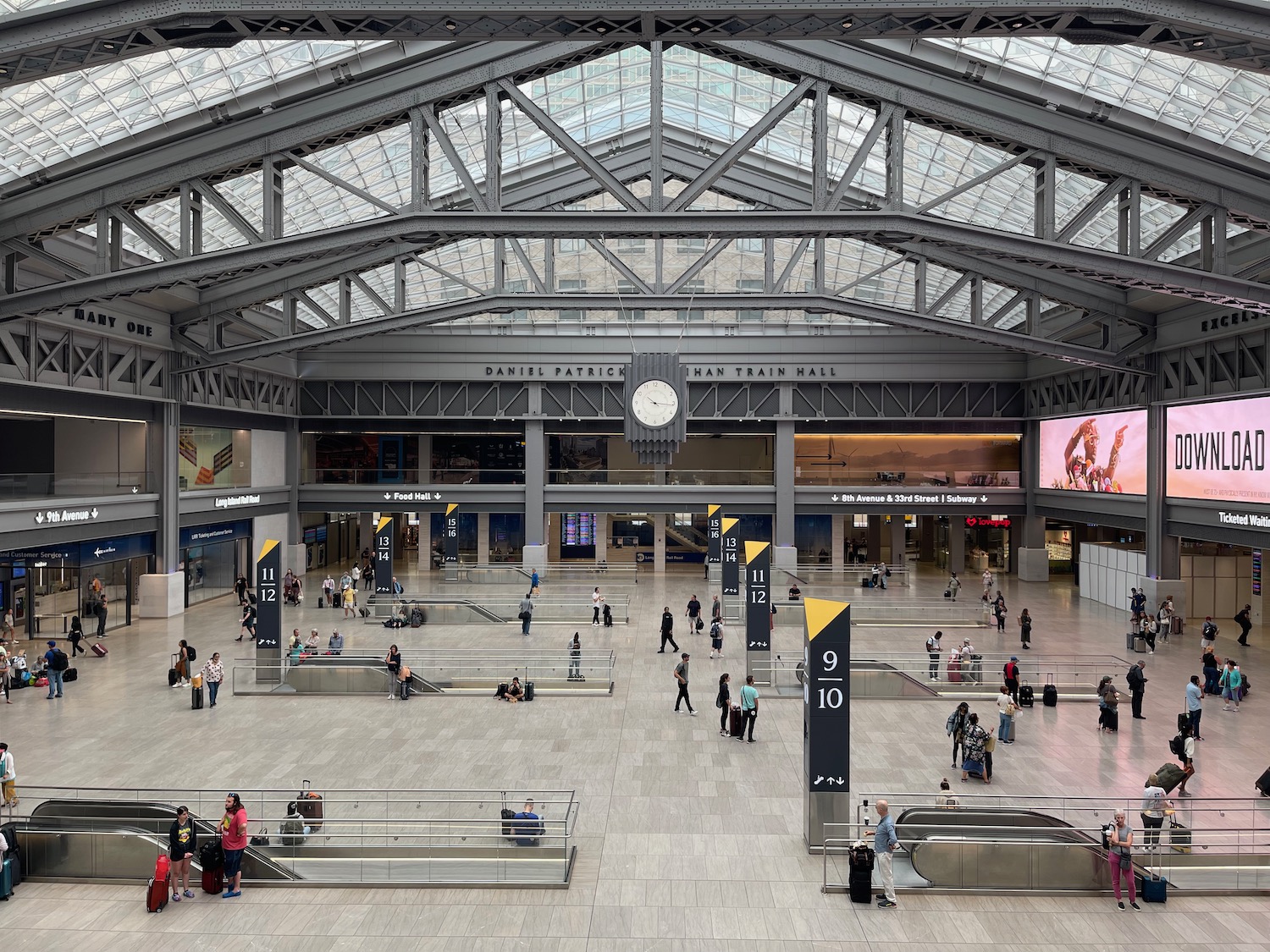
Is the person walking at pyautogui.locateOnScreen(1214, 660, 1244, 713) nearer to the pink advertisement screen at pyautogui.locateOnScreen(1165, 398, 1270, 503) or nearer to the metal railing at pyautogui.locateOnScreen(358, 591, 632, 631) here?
the pink advertisement screen at pyautogui.locateOnScreen(1165, 398, 1270, 503)

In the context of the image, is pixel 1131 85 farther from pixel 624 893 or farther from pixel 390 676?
pixel 390 676

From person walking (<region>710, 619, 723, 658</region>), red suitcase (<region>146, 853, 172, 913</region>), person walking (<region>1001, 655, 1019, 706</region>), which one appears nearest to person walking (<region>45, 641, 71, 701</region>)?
red suitcase (<region>146, 853, 172, 913</region>)

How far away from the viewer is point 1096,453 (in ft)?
127

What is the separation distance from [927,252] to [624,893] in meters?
23.6

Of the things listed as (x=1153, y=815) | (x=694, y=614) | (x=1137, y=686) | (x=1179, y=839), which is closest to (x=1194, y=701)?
(x=1137, y=686)

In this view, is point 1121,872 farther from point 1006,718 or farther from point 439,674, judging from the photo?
point 439,674

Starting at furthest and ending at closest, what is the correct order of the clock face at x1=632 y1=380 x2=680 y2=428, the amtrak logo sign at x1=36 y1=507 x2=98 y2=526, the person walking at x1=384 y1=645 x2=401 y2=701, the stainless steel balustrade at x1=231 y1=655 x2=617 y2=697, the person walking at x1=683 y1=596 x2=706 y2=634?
the clock face at x1=632 y1=380 x2=680 y2=428 < the person walking at x1=683 y1=596 x2=706 y2=634 < the amtrak logo sign at x1=36 y1=507 x2=98 y2=526 < the stainless steel balustrade at x1=231 y1=655 x2=617 y2=697 < the person walking at x1=384 y1=645 x2=401 y2=701

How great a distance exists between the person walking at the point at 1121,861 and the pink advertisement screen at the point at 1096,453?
25.7 m

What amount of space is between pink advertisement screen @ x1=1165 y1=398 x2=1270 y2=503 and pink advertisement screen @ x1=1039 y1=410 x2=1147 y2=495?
191 centimetres

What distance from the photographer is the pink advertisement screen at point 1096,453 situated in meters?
34.9

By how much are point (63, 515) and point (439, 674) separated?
14.0 metres

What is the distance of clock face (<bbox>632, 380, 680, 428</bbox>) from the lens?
3538 centimetres

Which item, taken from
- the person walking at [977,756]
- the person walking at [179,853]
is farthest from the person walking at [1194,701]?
the person walking at [179,853]

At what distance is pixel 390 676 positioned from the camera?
23.3m
